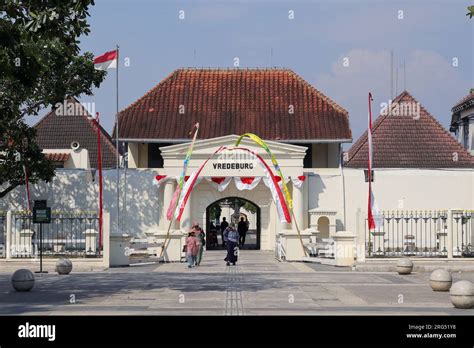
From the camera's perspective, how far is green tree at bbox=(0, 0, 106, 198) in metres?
21.7

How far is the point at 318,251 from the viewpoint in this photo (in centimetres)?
4228

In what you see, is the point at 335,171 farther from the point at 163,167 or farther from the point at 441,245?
the point at 441,245

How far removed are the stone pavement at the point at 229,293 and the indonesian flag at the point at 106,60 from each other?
10990 millimetres

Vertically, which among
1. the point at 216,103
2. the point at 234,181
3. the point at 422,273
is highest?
the point at 216,103

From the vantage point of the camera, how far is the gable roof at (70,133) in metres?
71.8

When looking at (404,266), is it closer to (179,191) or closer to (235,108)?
(179,191)

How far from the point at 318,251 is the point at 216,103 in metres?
18.7

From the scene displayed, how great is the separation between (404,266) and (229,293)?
33.0 ft

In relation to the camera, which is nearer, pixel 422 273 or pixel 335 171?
pixel 422 273

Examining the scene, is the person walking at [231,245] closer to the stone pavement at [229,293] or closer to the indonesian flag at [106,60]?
the stone pavement at [229,293]

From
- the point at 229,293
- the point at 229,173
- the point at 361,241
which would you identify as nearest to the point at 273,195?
the point at 229,173

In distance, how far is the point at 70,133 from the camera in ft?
240
